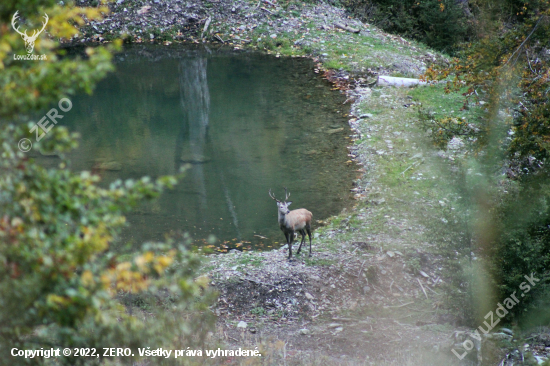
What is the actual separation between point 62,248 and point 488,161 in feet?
28.7

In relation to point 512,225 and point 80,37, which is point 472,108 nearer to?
point 512,225

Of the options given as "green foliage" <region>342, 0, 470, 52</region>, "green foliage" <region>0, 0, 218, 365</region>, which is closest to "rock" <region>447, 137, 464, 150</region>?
"green foliage" <region>342, 0, 470, 52</region>

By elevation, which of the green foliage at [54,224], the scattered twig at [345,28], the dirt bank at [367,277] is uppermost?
the scattered twig at [345,28]

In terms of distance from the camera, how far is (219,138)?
1716 centimetres

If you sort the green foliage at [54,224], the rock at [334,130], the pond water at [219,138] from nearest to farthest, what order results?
the green foliage at [54,224], the pond water at [219,138], the rock at [334,130]

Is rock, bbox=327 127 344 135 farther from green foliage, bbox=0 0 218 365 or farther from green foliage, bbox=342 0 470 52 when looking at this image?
green foliage, bbox=0 0 218 365

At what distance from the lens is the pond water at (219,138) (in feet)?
41.0

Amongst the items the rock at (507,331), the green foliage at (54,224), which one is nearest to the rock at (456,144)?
the rock at (507,331)

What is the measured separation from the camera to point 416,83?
1969 centimetres

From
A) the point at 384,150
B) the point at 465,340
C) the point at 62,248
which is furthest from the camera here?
the point at 384,150

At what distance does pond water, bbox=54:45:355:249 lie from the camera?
12.5 metres

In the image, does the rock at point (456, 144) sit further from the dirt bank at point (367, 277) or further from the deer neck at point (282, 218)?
the deer neck at point (282, 218)

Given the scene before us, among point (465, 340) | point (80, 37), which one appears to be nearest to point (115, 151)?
point (465, 340)

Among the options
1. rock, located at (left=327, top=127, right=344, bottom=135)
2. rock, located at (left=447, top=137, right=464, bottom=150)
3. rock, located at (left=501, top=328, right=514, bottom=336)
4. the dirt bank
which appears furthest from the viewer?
rock, located at (left=327, top=127, right=344, bottom=135)
